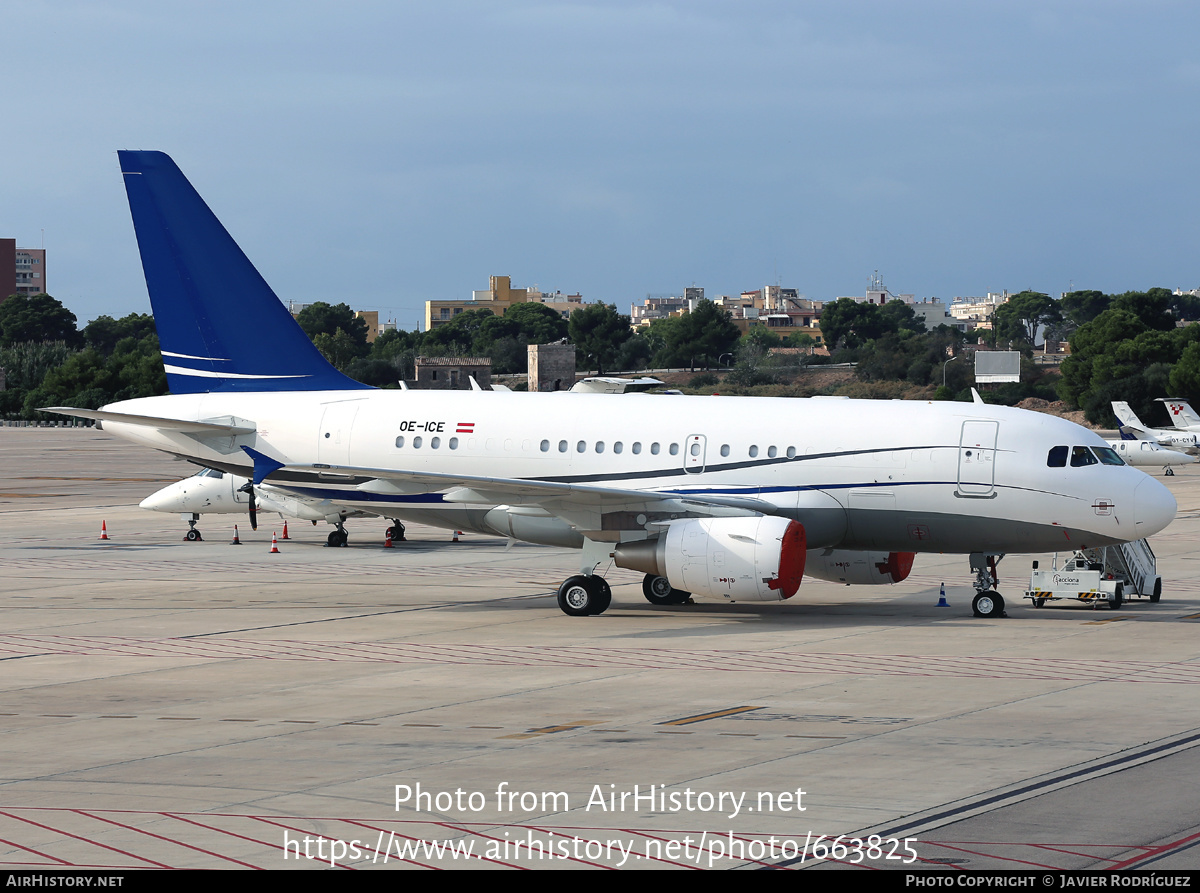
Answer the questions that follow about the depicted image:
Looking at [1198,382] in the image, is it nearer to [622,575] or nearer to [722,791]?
[622,575]

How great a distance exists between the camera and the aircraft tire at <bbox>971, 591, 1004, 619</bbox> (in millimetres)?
30398

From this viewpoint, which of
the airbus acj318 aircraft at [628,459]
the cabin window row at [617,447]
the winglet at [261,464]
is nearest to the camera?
the airbus acj318 aircraft at [628,459]

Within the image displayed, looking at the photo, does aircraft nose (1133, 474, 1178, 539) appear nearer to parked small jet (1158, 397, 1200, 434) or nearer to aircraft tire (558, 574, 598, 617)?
aircraft tire (558, 574, 598, 617)

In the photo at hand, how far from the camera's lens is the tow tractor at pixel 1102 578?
3203 cm

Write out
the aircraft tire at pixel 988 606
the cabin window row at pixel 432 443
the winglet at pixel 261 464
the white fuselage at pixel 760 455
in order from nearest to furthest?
the white fuselage at pixel 760 455 → the aircraft tire at pixel 988 606 → the cabin window row at pixel 432 443 → the winglet at pixel 261 464

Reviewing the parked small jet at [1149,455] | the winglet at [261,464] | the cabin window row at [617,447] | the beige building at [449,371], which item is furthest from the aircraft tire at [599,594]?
the beige building at [449,371]

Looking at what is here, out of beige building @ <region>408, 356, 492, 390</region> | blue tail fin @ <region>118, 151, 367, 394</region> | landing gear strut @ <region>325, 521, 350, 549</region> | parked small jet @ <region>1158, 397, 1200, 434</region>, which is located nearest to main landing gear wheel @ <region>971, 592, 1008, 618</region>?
blue tail fin @ <region>118, 151, 367, 394</region>

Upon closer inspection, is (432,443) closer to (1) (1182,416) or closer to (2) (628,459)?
(2) (628,459)

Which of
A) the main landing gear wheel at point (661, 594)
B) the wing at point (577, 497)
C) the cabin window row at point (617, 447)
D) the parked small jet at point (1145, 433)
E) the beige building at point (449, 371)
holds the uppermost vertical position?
the beige building at point (449, 371)

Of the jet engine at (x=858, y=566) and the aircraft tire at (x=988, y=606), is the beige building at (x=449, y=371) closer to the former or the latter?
the jet engine at (x=858, y=566)

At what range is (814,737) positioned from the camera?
59.8 feet

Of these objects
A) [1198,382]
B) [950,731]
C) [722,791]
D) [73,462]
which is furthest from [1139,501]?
[1198,382]

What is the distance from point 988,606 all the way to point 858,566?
2.89m

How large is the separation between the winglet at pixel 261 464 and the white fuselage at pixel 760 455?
172 millimetres
